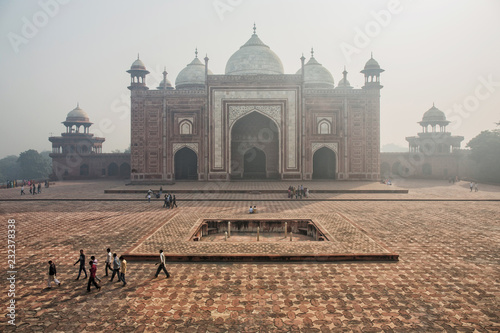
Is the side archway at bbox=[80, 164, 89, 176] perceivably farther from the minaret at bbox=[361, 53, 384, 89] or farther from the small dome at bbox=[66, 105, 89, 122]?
the minaret at bbox=[361, 53, 384, 89]

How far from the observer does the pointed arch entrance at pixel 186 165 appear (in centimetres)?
2717

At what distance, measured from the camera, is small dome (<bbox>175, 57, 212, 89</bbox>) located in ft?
103

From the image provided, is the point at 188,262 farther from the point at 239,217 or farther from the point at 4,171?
the point at 4,171

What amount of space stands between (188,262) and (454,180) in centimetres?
2966

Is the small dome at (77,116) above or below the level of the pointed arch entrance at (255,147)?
above

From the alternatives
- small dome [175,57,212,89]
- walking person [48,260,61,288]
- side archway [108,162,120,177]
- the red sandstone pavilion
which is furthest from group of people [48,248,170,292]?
side archway [108,162,120,177]

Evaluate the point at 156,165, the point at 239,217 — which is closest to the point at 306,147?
the point at 156,165

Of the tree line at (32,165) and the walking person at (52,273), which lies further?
the tree line at (32,165)

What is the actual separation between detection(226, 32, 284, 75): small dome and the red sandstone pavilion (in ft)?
9.92

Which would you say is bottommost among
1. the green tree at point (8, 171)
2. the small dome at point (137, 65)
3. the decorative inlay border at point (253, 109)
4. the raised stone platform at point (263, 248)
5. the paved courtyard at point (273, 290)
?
the paved courtyard at point (273, 290)

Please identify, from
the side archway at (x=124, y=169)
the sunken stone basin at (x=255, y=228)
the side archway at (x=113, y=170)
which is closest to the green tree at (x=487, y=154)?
the sunken stone basin at (x=255, y=228)

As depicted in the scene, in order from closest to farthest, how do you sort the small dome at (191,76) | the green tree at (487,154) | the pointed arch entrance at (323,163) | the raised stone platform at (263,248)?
the raised stone platform at (263,248) < the pointed arch entrance at (323,163) < the green tree at (487,154) < the small dome at (191,76)

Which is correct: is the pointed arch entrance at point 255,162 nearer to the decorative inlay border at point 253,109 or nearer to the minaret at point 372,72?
the decorative inlay border at point 253,109

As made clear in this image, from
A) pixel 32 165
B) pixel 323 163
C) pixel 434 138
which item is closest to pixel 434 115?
pixel 434 138
